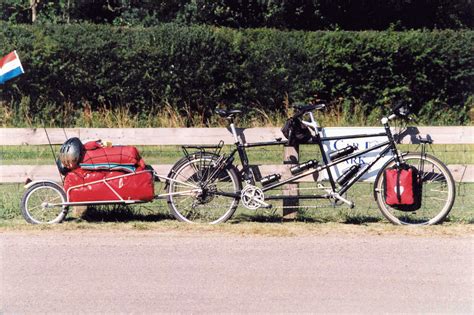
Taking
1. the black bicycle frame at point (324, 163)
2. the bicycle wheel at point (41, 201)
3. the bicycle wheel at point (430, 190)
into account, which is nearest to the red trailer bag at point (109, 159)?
the bicycle wheel at point (41, 201)

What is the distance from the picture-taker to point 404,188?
9016mm

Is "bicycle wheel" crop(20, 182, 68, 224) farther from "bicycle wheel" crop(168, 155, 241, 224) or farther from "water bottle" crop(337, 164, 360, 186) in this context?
"water bottle" crop(337, 164, 360, 186)

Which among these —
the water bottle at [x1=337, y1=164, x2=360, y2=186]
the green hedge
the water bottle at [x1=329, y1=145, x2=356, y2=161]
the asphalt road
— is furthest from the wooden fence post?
the green hedge

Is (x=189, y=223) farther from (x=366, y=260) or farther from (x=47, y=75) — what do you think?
(x=47, y=75)

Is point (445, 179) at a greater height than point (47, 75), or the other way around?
point (47, 75)

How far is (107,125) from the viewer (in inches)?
749

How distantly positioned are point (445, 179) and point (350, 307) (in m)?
3.33

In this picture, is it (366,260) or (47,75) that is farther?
(47,75)

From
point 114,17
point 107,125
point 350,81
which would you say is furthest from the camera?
point 114,17

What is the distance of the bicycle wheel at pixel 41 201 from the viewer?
937cm

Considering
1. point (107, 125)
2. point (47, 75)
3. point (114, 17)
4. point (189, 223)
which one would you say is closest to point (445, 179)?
point (189, 223)

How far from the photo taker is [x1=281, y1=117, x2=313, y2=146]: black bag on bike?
31.4 feet

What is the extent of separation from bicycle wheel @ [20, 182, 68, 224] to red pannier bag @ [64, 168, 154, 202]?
0.17 meters

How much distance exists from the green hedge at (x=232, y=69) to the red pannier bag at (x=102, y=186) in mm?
10508
